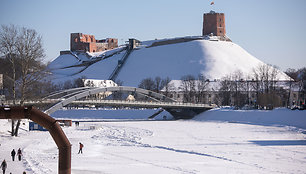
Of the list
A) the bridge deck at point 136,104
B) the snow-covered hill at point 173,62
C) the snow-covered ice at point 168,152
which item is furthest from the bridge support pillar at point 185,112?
the snow-covered hill at point 173,62

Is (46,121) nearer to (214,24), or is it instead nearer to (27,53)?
(27,53)

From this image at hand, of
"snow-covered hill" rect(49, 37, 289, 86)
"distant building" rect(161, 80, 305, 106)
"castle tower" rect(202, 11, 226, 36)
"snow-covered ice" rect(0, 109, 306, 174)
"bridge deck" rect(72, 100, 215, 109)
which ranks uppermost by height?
"castle tower" rect(202, 11, 226, 36)

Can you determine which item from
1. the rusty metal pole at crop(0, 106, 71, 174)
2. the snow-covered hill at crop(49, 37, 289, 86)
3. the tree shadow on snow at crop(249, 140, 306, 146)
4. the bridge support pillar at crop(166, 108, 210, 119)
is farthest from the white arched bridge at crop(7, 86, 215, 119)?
the snow-covered hill at crop(49, 37, 289, 86)

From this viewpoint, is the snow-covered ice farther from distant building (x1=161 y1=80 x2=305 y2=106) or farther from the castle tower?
the castle tower

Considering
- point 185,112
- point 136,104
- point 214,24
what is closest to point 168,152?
point 136,104

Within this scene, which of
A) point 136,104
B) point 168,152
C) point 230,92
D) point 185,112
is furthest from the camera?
point 230,92

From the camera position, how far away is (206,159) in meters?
27.7

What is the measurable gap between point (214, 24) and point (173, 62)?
97.6 ft

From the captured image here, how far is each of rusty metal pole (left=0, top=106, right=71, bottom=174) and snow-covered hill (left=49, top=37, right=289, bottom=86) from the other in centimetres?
11119

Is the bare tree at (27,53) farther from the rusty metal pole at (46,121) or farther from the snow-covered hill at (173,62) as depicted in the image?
the snow-covered hill at (173,62)

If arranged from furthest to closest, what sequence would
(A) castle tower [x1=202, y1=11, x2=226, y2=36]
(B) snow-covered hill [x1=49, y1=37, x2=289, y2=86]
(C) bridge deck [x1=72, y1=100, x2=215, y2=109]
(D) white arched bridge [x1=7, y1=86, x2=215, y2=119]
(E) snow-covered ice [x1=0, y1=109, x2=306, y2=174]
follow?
1. (A) castle tower [x1=202, y1=11, x2=226, y2=36]
2. (B) snow-covered hill [x1=49, y1=37, x2=289, y2=86]
3. (D) white arched bridge [x1=7, y1=86, x2=215, y2=119]
4. (C) bridge deck [x1=72, y1=100, x2=215, y2=109]
5. (E) snow-covered ice [x1=0, y1=109, x2=306, y2=174]

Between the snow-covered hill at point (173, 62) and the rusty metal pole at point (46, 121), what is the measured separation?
111191mm

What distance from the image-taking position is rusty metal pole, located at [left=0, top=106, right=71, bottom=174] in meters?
16.4

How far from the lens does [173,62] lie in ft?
481
